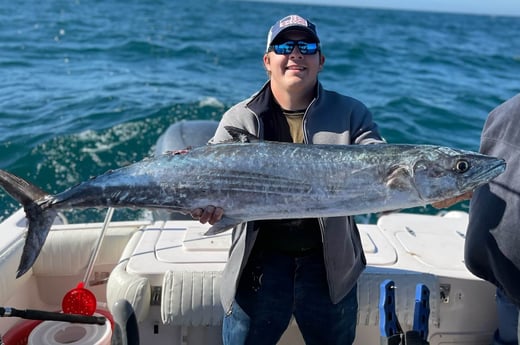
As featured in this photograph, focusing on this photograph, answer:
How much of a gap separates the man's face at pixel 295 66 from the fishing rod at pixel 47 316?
5.86 ft

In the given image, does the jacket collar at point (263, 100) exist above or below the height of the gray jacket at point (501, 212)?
above

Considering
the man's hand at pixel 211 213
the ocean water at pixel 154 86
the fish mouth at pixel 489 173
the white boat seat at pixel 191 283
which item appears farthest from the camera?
the ocean water at pixel 154 86

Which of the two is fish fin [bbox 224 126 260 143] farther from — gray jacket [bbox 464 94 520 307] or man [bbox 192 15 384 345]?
gray jacket [bbox 464 94 520 307]

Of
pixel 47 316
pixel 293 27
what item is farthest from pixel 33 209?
pixel 293 27

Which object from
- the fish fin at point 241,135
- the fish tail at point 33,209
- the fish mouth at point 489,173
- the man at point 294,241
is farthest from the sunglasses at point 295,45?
the fish tail at point 33,209

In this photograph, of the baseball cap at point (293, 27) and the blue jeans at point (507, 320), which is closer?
the baseball cap at point (293, 27)

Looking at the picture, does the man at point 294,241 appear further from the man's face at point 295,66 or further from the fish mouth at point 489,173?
the fish mouth at point 489,173

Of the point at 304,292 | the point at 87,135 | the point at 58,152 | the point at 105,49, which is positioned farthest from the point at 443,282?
the point at 105,49

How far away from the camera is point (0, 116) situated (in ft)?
37.6

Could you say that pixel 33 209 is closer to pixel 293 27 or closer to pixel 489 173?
pixel 293 27

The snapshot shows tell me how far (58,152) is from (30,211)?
7.35m

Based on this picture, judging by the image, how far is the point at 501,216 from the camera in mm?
2713

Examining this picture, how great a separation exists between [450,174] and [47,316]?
2351 mm

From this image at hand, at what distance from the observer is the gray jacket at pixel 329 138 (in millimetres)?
2729
